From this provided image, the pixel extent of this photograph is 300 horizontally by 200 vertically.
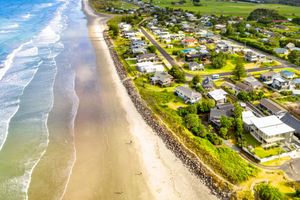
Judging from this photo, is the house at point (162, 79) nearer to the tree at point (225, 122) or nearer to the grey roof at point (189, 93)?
the grey roof at point (189, 93)

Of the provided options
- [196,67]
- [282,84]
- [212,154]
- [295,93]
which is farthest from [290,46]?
[212,154]

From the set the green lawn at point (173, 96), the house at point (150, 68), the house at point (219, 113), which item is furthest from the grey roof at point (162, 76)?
the house at point (219, 113)

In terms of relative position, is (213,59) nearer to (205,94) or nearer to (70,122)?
(205,94)

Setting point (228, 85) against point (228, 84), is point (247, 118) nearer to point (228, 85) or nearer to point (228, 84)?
point (228, 85)

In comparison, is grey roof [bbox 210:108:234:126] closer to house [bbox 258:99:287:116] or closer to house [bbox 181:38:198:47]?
house [bbox 258:99:287:116]

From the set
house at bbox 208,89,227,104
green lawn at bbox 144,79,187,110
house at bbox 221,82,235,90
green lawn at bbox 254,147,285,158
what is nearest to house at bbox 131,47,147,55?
green lawn at bbox 144,79,187,110
